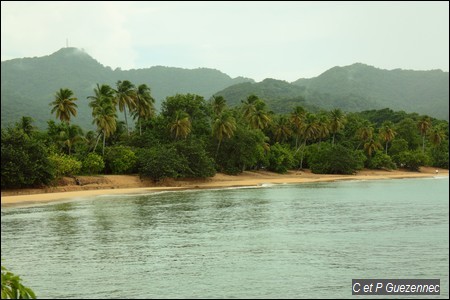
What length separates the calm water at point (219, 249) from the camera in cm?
1619

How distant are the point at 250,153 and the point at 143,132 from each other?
17439 millimetres

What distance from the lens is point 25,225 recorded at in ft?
99.2

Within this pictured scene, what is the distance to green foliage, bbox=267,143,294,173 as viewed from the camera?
8456cm

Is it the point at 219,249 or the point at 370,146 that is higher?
the point at 370,146

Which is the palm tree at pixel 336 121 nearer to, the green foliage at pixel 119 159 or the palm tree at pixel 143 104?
the palm tree at pixel 143 104

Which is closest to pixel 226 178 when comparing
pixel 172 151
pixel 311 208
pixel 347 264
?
pixel 172 151

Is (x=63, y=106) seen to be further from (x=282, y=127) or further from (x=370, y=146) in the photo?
(x=370, y=146)

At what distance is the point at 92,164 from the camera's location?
6016 cm

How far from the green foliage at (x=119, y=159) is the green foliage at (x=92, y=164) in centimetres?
225

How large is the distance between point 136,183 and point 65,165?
11.6m

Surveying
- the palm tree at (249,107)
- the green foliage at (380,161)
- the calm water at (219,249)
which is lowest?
the calm water at (219,249)

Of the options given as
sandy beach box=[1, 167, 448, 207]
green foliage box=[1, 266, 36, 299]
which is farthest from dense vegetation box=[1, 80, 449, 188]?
green foliage box=[1, 266, 36, 299]

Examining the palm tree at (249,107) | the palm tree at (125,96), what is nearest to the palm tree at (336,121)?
the palm tree at (249,107)

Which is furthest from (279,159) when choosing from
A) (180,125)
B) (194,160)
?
(180,125)
